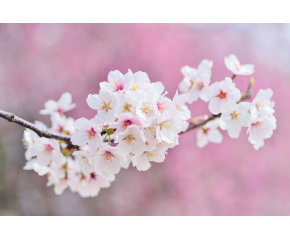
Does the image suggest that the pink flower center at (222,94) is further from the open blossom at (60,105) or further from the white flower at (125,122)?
the open blossom at (60,105)

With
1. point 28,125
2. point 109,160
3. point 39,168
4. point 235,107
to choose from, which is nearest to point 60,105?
point 39,168

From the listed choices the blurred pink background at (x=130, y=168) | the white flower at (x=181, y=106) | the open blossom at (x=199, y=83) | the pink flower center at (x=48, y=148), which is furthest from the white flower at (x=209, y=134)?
the blurred pink background at (x=130, y=168)

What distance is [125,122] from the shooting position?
24.9 inches

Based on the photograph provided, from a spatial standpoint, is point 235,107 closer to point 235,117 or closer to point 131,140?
point 235,117

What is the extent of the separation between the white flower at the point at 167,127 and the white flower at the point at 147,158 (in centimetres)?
8

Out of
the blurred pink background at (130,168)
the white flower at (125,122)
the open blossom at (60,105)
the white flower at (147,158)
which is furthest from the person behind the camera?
the blurred pink background at (130,168)

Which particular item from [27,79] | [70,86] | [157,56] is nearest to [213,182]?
[157,56]

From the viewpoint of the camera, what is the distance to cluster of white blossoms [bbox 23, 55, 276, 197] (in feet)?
2.06

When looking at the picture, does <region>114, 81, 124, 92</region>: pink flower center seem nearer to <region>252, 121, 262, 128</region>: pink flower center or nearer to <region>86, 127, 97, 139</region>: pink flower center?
<region>86, 127, 97, 139</region>: pink flower center

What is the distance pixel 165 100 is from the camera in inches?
25.5

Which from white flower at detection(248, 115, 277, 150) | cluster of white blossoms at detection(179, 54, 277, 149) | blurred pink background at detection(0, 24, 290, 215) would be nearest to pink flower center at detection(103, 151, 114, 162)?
cluster of white blossoms at detection(179, 54, 277, 149)

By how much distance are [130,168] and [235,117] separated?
2.53 metres

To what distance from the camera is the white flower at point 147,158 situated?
0.71 meters

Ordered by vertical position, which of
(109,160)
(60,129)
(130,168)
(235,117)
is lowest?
(109,160)
